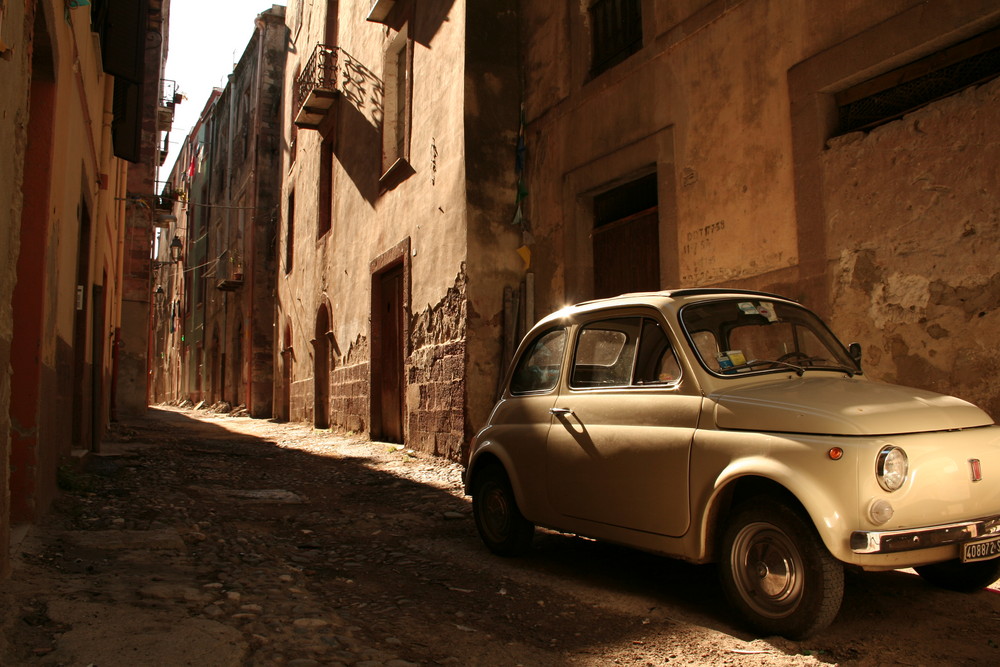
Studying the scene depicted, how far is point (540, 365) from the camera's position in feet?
15.9

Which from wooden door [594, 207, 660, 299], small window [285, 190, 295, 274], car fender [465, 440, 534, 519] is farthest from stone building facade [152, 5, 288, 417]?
car fender [465, 440, 534, 519]

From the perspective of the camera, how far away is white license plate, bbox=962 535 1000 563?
3031 mm

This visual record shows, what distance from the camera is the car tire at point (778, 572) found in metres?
2.97

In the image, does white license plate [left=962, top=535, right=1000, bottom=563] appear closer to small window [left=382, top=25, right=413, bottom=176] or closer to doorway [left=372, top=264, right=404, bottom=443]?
doorway [left=372, top=264, right=404, bottom=443]

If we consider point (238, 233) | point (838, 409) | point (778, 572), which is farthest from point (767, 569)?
point (238, 233)

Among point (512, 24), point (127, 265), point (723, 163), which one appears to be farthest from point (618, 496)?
point (127, 265)

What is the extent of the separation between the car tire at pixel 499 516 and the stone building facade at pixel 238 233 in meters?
19.2

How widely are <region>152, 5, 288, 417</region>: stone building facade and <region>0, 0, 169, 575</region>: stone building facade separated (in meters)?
15.1

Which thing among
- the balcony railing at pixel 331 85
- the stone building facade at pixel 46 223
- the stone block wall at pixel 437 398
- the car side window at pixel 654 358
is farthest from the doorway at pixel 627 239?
the balcony railing at pixel 331 85

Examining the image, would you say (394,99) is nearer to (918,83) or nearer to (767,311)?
(918,83)

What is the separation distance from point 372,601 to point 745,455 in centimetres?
195

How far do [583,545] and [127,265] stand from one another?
23696 mm

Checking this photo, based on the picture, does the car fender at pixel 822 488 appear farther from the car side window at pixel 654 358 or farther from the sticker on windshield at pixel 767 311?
the sticker on windshield at pixel 767 311

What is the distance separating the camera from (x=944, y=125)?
507 cm
